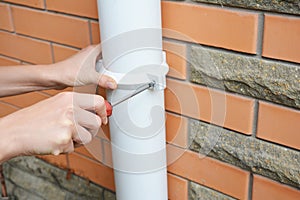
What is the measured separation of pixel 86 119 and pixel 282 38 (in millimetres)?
447

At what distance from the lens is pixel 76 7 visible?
57.2 inches

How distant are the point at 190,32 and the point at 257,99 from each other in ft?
0.76

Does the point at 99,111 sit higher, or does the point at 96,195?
the point at 99,111

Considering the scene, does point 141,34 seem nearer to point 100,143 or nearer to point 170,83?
point 170,83

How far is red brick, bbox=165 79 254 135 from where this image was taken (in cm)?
117

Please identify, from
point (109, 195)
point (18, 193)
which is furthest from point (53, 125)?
point (18, 193)

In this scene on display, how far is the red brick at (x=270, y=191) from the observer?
1.15 m

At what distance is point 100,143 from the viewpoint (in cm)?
141

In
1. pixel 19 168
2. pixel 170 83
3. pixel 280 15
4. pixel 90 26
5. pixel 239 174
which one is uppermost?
pixel 280 15

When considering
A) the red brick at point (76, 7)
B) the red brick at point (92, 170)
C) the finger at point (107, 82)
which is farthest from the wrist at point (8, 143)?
the red brick at point (92, 170)

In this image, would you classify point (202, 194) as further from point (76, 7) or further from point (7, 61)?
point (7, 61)

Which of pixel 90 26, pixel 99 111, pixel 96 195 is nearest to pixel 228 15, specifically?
pixel 99 111

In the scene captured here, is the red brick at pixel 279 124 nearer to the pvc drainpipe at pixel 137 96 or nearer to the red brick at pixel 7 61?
the pvc drainpipe at pixel 137 96

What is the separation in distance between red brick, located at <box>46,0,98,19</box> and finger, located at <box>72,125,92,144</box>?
52 centimetres
